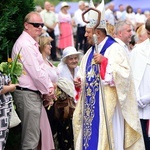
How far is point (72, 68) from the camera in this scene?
8.52m

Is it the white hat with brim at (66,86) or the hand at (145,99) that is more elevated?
the white hat with brim at (66,86)

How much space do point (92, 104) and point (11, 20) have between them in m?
1.51

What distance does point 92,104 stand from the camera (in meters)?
7.09

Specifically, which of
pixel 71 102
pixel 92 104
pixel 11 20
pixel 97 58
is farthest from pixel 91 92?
pixel 11 20

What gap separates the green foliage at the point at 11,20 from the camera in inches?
283

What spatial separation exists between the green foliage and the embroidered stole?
1.08 m

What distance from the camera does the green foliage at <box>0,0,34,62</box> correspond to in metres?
7.19

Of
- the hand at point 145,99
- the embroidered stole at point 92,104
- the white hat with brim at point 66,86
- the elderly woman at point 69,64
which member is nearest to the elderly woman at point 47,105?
the white hat with brim at point 66,86

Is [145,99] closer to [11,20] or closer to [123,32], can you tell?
[11,20]

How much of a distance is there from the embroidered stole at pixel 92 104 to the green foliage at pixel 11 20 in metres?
1.08

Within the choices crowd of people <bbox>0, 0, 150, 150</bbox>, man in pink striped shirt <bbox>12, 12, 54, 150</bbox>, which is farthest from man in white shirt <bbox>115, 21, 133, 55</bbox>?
man in pink striped shirt <bbox>12, 12, 54, 150</bbox>

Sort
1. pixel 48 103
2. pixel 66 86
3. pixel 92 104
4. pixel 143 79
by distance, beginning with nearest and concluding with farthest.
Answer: pixel 92 104
pixel 143 79
pixel 48 103
pixel 66 86

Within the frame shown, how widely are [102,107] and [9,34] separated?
1.60 m

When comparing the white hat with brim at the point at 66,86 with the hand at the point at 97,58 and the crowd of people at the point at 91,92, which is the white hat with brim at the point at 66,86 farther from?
the hand at the point at 97,58
